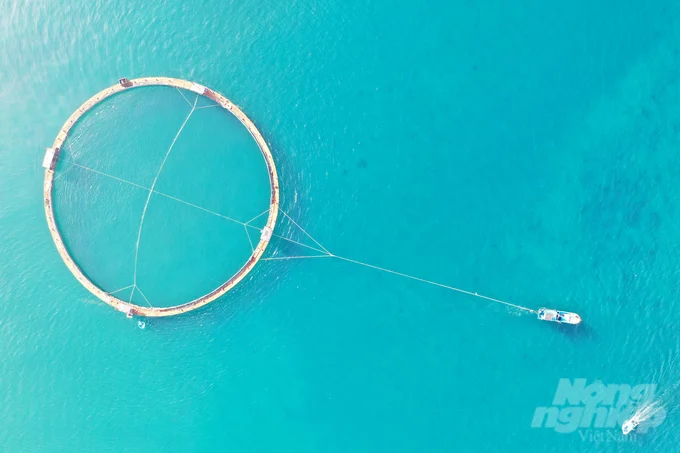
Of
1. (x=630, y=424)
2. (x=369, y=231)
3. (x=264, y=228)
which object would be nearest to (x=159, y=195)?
(x=264, y=228)

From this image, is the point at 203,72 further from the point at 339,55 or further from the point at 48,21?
the point at 48,21

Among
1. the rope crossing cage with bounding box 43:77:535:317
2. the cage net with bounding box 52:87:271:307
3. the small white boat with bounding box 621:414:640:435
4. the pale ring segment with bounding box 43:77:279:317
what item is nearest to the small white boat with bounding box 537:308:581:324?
the rope crossing cage with bounding box 43:77:535:317

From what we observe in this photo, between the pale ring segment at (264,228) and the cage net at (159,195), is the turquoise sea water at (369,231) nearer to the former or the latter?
the cage net at (159,195)

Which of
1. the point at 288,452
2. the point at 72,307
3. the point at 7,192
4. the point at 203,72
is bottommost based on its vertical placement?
the point at 288,452

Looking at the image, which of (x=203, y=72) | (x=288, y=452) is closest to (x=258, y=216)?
(x=203, y=72)

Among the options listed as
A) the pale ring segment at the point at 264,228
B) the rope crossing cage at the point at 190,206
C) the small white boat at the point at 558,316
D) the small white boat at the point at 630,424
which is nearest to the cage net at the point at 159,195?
the rope crossing cage at the point at 190,206

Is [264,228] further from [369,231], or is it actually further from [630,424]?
[630,424]
